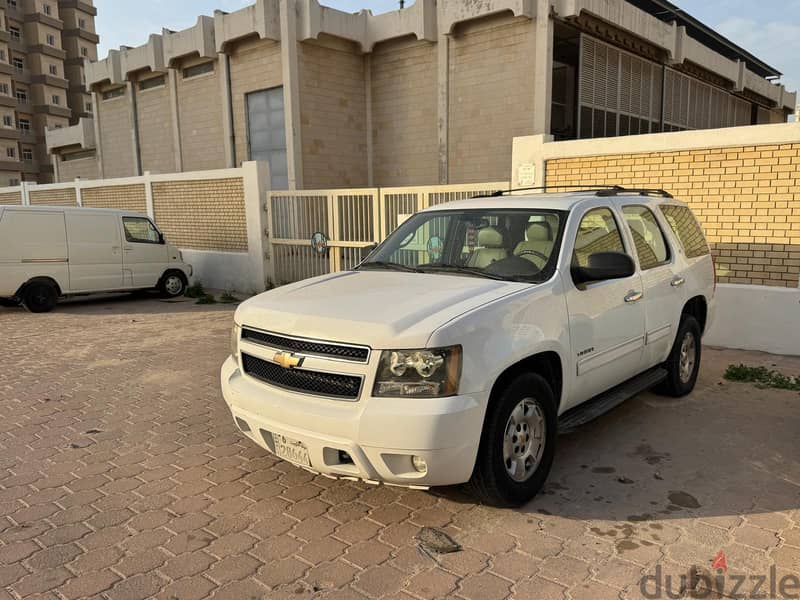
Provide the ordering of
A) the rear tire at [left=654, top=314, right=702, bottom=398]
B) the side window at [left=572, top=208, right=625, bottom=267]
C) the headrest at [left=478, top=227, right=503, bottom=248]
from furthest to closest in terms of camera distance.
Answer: the rear tire at [left=654, top=314, right=702, bottom=398] → the headrest at [left=478, top=227, right=503, bottom=248] → the side window at [left=572, top=208, right=625, bottom=267]

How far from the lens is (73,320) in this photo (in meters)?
10.5

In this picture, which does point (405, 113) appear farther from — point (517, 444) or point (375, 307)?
point (517, 444)

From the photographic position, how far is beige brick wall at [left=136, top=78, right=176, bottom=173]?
23.5m

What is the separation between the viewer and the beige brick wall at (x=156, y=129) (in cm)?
2352

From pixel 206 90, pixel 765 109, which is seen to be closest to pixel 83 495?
pixel 206 90

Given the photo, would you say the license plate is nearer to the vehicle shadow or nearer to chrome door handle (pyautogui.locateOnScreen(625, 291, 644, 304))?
the vehicle shadow

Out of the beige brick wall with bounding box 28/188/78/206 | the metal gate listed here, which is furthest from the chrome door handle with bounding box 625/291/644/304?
the beige brick wall with bounding box 28/188/78/206

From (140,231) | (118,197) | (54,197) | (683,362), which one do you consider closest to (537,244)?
(683,362)

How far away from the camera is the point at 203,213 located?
1478 cm

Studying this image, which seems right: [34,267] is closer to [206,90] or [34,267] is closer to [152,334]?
[152,334]

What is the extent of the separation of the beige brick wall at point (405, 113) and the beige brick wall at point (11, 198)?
40.9 feet

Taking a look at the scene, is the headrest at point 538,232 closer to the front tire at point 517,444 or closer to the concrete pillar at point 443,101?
the front tire at point 517,444

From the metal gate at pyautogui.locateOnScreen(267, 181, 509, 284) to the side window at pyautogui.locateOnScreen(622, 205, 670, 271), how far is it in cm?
424

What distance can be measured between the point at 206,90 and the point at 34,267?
40.7ft
